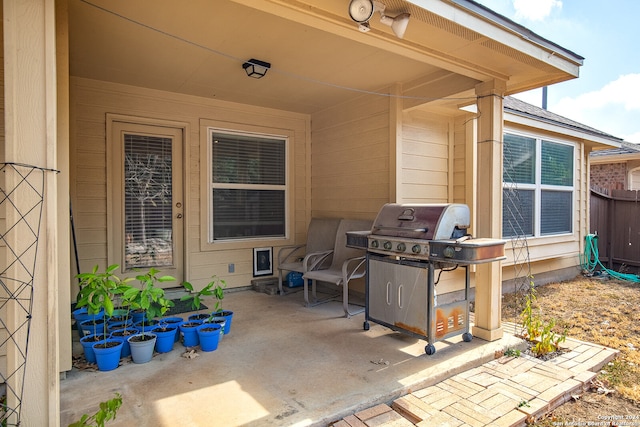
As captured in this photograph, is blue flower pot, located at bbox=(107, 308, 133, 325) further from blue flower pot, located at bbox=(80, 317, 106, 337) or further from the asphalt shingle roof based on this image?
the asphalt shingle roof

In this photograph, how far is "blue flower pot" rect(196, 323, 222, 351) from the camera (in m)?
2.88

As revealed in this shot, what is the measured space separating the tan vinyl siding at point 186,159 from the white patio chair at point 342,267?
104cm

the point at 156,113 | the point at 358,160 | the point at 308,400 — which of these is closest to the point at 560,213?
the point at 358,160

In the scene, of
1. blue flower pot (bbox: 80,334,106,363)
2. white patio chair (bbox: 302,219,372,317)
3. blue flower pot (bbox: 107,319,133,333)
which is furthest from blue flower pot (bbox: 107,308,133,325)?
white patio chair (bbox: 302,219,372,317)

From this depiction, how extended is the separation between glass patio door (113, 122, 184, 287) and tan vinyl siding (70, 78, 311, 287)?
0.13 m

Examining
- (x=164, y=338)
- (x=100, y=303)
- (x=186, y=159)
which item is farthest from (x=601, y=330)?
(x=186, y=159)

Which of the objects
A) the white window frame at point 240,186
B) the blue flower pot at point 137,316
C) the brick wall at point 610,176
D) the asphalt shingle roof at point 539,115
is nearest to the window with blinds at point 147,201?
the white window frame at point 240,186

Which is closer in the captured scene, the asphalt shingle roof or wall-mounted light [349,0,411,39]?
wall-mounted light [349,0,411,39]

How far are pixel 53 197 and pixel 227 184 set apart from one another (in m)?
3.23

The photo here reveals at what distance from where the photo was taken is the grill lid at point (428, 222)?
2.76 m

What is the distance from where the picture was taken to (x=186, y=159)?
14.7 feet

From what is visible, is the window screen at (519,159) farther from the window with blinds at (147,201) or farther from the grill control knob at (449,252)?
the window with blinds at (147,201)

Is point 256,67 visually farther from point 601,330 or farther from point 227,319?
point 601,330

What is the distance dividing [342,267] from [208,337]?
1699mm
